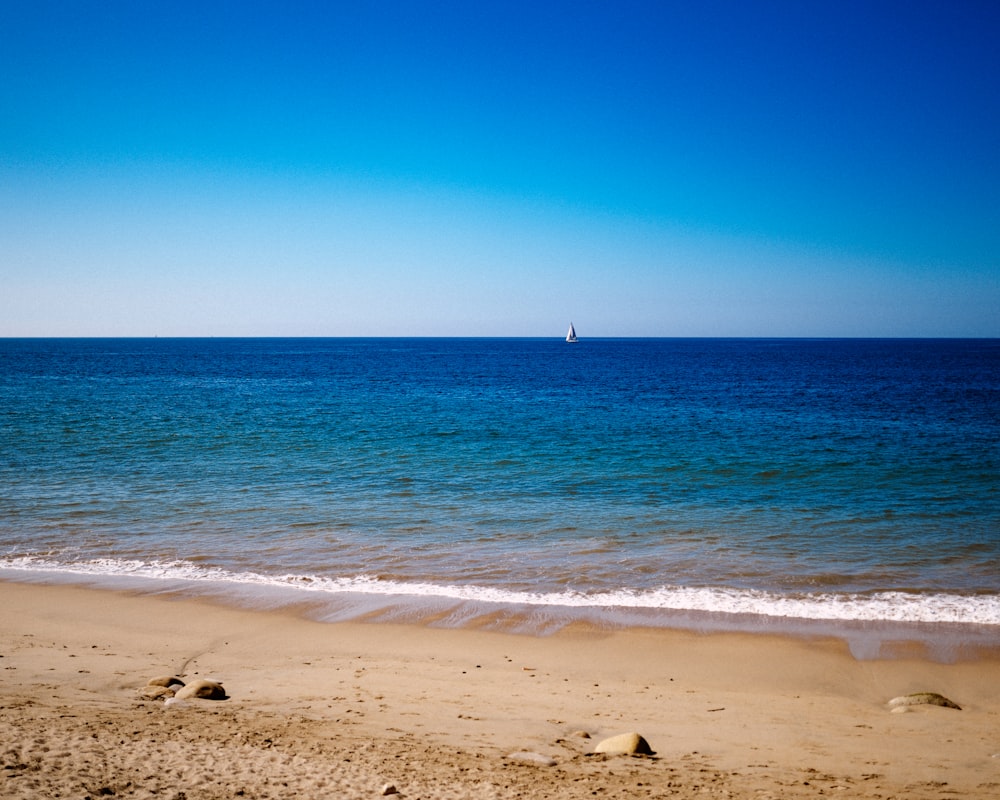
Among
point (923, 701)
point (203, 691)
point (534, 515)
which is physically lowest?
point (923, 701)

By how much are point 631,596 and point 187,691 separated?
8.40m

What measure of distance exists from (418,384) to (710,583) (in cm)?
5804

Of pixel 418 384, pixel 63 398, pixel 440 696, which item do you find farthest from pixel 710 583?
pixel 418 384

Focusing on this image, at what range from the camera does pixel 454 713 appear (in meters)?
8.20

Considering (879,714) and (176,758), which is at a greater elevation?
(176,758)

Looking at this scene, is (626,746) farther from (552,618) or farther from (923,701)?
(552,618)

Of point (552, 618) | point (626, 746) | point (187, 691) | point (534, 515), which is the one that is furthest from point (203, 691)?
point (534, 515)

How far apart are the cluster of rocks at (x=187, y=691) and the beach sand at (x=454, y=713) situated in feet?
0.50

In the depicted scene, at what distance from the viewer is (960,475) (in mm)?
24281

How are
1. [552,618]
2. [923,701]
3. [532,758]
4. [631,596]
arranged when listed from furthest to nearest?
[631,596], [552,618], [923,701], [532,758]

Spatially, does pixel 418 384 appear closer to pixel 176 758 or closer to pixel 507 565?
pixel 507 565

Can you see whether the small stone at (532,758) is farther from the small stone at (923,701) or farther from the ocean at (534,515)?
the small stone at (923,701)

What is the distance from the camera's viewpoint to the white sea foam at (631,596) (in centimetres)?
1260

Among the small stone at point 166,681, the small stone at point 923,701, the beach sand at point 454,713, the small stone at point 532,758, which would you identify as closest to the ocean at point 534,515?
the beach sand at point 454,713
